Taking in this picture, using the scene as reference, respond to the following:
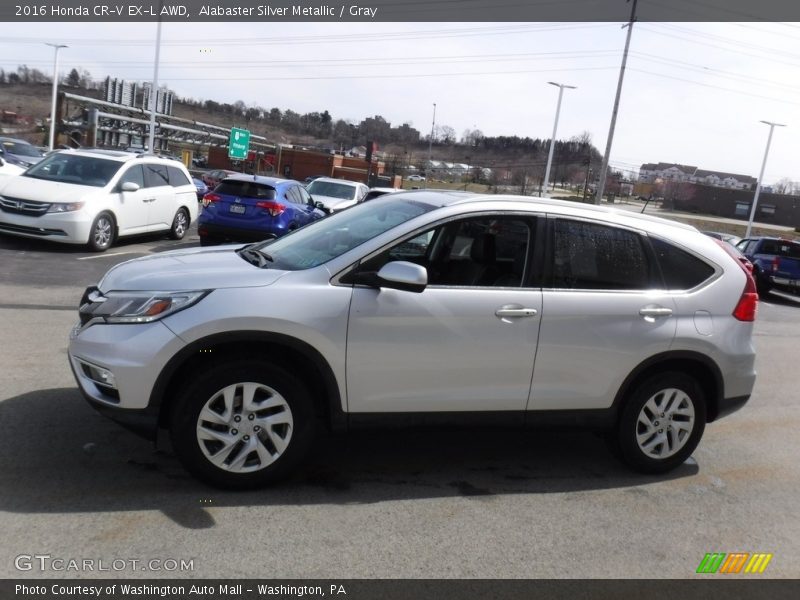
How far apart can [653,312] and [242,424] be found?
272 centimetres

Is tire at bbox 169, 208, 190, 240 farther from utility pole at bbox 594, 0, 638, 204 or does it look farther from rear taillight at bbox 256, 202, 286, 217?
utility pole at bbox 594, 0, 638, 204

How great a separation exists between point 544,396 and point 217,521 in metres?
2.10

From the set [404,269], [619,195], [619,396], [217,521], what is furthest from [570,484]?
[619,195]

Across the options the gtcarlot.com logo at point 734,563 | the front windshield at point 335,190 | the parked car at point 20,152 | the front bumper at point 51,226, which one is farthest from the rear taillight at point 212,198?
the parked car at point 20,152

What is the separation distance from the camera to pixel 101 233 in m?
12.4

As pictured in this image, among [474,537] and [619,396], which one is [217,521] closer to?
[474,537]

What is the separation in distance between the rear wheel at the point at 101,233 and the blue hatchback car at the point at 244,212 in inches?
65.3

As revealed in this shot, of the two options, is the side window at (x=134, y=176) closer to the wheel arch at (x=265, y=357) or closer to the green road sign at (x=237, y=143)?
the wheel arch at (x=265, y=357)

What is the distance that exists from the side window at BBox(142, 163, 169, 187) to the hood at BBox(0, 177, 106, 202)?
163cm

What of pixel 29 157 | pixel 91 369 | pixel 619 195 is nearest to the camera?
pixel 91 369

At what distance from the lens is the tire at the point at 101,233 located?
12172mm

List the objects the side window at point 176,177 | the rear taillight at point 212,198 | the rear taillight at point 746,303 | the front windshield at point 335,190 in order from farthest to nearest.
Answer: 1. the front windshield at point 335,190
2. the side window at point 176,177
3. the rear taillight at point 212,198
4. the rear taillight at point 746,303

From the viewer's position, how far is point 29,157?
1004 inches
